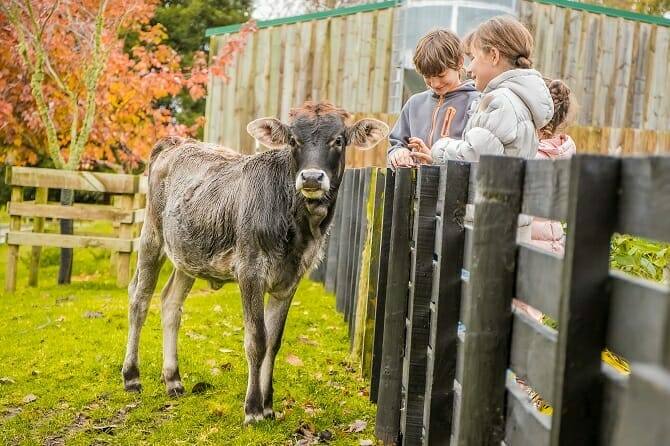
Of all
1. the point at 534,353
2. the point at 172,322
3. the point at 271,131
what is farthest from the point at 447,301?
the point at 172,322

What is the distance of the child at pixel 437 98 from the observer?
4.87 m

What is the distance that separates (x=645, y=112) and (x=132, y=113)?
9339 millimetres

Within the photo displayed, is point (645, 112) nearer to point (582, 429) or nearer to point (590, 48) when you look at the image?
point (590, 48)

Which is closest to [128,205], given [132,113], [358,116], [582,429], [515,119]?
[132,113]

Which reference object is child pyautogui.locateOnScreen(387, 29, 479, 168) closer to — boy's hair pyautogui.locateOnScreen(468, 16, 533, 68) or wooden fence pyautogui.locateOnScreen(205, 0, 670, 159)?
boy's hair pyautogui.locateOnScreen(468, 16, 533, 68)

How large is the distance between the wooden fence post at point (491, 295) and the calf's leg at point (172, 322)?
3988 mm

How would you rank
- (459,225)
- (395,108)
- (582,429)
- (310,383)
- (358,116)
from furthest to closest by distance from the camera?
(395,108), (358,116), (310,383), (459,225), (582,429)

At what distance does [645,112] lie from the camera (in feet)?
44.9

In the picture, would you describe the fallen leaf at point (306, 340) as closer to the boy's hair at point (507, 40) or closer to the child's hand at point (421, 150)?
the child's hand at point (421, 150)

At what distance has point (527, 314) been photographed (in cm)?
248

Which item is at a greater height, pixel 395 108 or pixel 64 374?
pixel 395 108

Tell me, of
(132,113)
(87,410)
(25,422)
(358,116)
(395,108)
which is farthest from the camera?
(132,113)

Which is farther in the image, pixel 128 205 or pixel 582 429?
→ pixel 128 205

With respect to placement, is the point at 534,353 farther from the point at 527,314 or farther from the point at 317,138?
the point at 317,138
